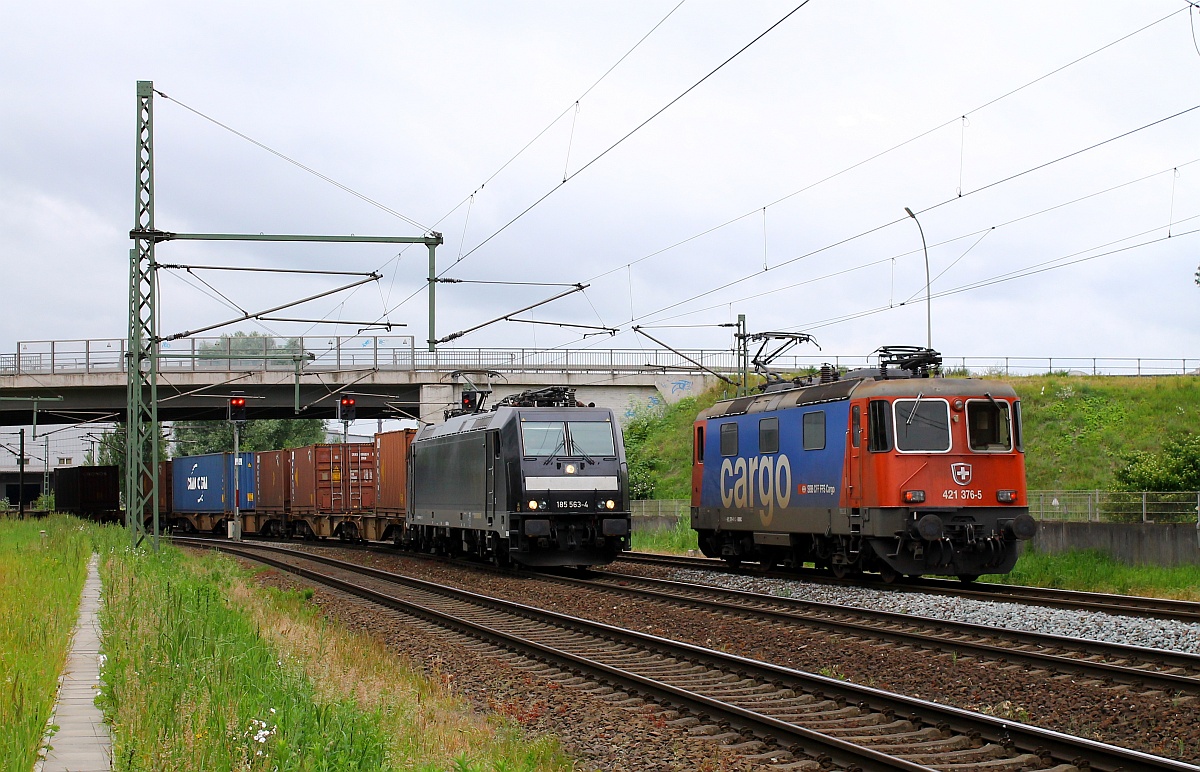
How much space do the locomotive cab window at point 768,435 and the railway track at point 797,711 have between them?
7499 mm

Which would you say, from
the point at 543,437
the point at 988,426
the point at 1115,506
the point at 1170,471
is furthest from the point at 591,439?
the point at 1170,471

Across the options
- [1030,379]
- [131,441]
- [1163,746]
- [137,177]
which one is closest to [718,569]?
[131,441]

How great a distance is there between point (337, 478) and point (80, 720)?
33.2 meters

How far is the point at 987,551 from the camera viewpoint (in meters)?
18.5

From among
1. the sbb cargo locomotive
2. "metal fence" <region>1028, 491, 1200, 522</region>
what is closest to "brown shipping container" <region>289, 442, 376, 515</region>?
the sbb cargo locomotive

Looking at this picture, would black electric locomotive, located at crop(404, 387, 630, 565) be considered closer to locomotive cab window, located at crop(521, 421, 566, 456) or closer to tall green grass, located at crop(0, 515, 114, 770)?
locomotive cab window, located at crop(521, 421, 566, 456)

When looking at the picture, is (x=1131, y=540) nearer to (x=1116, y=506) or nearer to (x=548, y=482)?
(x=1116, y=506)

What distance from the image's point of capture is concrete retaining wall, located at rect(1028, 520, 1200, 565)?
2044 centimetres

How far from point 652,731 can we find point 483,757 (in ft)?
5.56

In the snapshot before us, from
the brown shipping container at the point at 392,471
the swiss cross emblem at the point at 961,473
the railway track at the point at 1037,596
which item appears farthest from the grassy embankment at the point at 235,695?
the brown shipping container at the point at 392,471

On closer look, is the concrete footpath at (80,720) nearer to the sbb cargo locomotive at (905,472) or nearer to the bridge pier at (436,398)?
the sbb cargo locomotive at (905,472)

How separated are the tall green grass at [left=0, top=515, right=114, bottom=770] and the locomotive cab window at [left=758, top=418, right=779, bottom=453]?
1166 cm

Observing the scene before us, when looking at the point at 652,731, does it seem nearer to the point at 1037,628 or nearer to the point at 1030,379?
the point at 1037,628

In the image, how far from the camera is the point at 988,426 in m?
18.9
